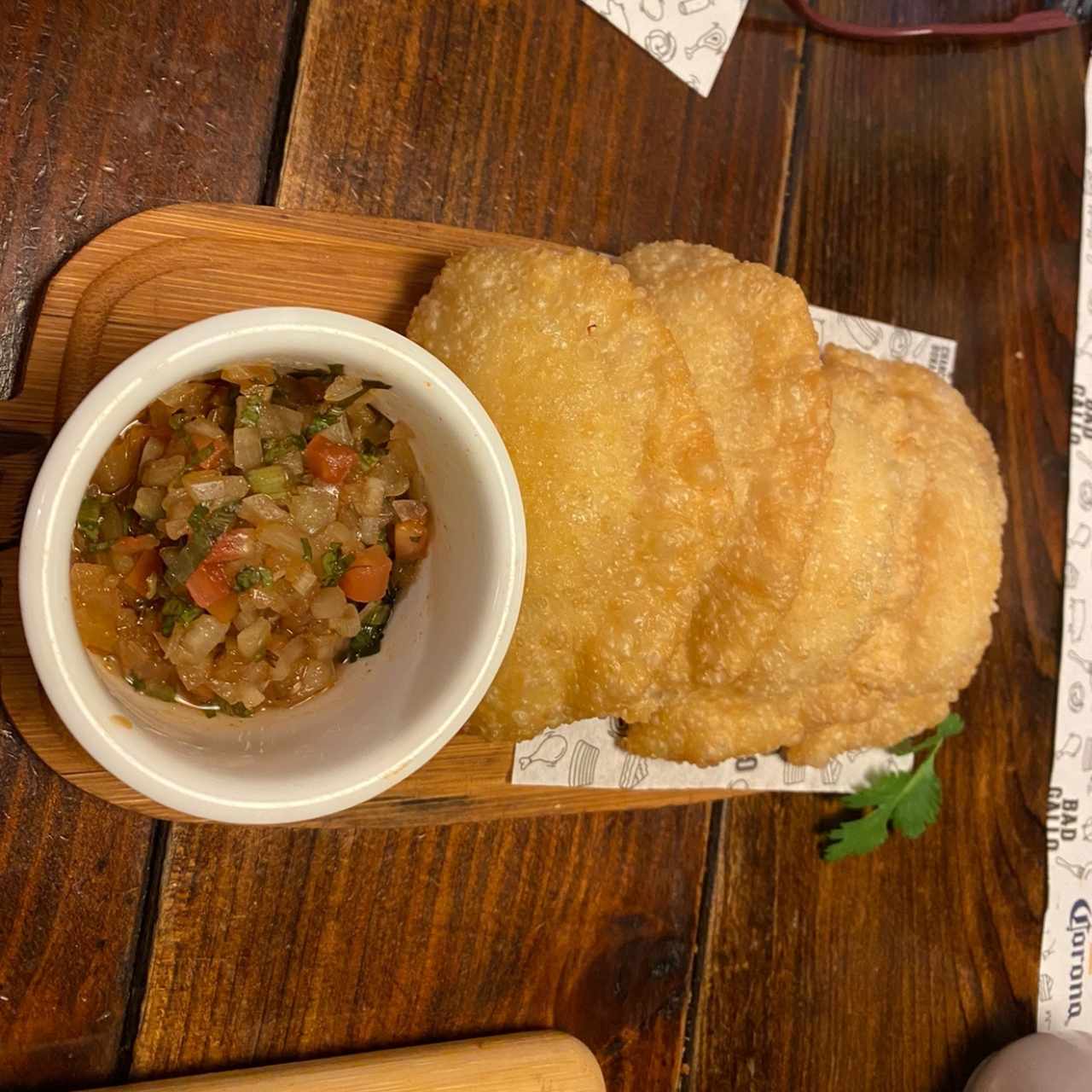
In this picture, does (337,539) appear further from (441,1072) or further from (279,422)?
(441,1072)

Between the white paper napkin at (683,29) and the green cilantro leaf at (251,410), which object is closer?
the green cilantro leaf at (251,410)

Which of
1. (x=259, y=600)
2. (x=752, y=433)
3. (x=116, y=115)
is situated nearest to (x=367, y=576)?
(x=259, y=600)

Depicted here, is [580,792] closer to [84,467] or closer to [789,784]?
[789,784]

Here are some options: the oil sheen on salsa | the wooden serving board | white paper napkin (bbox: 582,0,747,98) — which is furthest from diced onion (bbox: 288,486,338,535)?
white paper napkin (bbox: 582,0,747,98)

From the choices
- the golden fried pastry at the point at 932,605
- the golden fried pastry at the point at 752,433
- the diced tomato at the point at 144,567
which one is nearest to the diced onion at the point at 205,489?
the diced tomato at the point at 144,567

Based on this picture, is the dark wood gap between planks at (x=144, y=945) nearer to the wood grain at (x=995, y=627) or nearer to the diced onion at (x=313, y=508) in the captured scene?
the diced onion at (x=313, y=508)

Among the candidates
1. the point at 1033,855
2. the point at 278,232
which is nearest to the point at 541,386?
the point at 278,232
